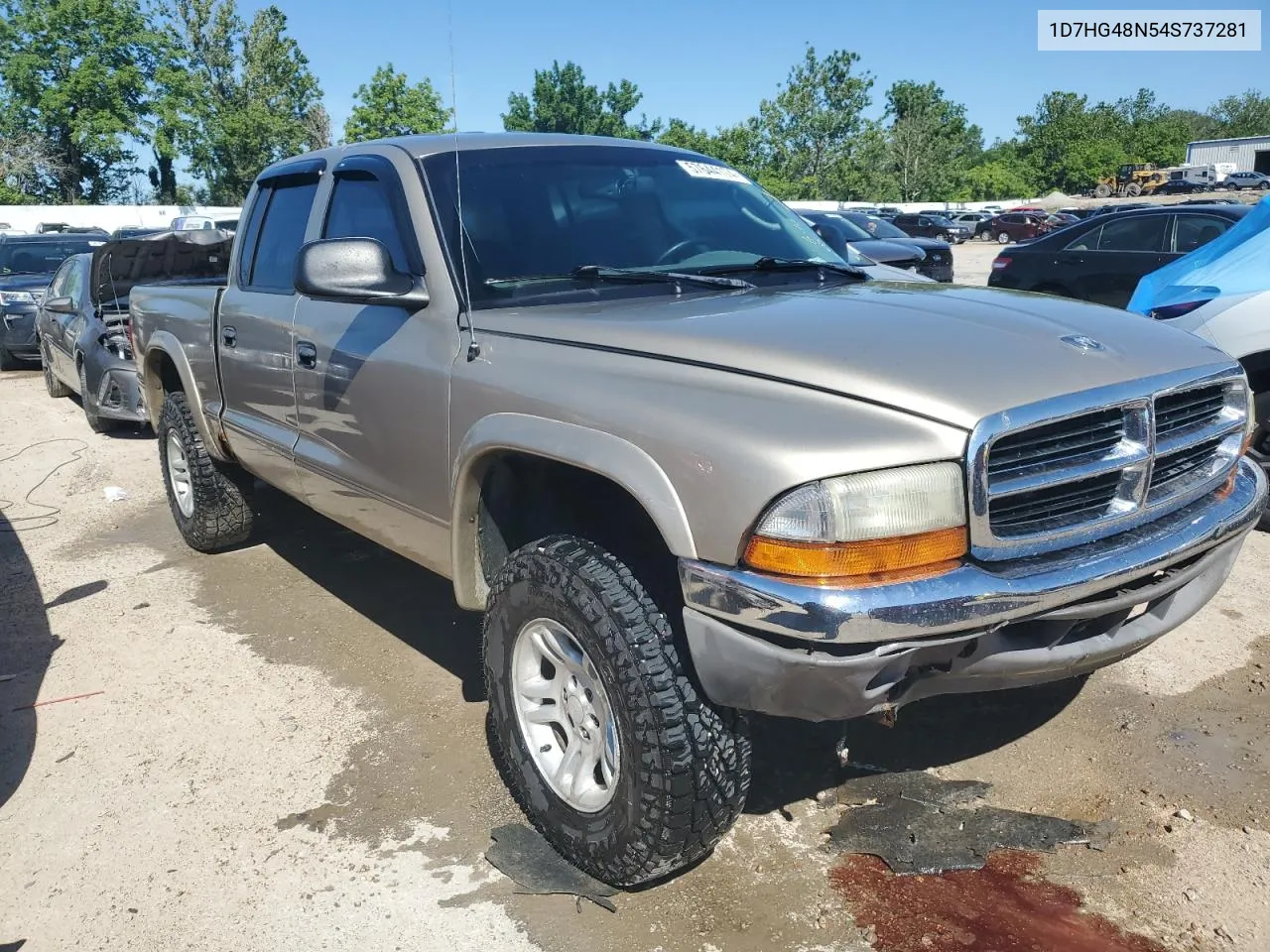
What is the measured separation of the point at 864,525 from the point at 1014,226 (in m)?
46.1

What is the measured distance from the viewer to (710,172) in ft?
12.8

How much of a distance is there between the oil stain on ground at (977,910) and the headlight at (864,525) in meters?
0.98

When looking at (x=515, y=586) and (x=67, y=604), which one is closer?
(x=515, y=586)

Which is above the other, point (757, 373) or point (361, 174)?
point (361, 174)

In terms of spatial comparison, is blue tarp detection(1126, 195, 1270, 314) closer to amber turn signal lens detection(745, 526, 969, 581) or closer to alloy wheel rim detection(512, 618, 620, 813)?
amber turn signal lens detection(745, 526, 969, 581)

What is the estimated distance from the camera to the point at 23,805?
10.6ft

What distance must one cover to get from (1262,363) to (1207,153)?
92.8m

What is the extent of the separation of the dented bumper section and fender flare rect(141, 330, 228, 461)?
11.5ft

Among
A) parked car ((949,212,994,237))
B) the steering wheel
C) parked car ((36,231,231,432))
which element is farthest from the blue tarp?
parked car ((949,212,994,237))

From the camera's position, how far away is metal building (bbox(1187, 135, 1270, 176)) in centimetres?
7919

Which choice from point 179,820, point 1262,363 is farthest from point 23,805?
point 1262,363

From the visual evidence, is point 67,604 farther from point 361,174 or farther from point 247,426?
point 361,174

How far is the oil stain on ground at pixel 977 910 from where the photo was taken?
95.7 inches

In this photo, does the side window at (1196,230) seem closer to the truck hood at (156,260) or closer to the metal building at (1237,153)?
the truck hood at (156,260)
